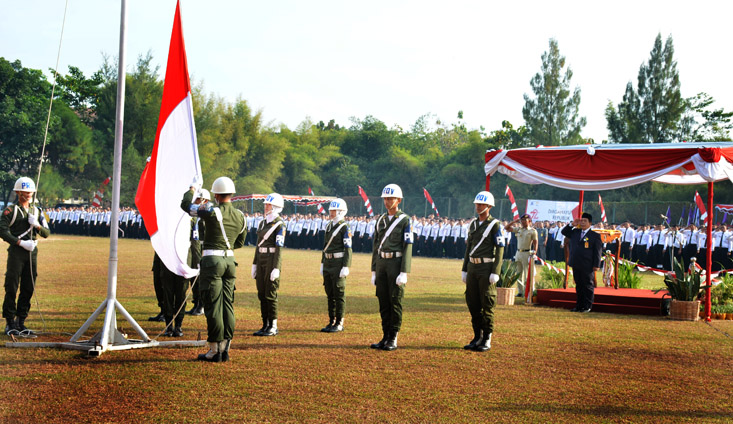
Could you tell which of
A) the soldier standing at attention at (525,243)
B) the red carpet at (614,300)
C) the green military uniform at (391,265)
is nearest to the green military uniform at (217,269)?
the green military uniform at (391,265)

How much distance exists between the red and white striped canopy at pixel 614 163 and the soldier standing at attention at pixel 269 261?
5988 mm

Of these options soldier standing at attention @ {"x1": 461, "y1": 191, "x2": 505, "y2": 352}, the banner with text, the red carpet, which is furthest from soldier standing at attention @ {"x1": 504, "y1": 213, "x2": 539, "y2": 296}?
the banner with text

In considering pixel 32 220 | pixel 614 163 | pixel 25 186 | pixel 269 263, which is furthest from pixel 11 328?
pixel 614 163

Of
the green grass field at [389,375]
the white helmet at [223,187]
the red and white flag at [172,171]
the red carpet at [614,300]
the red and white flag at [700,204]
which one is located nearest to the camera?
the green grass field at [389,375]

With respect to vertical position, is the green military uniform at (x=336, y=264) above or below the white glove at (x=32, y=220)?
below

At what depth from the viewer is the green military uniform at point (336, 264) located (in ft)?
32.7

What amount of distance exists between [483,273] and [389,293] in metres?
1.32

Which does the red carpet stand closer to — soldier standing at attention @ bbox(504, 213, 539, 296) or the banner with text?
soldier standing at attention @ bbox(504, 213, 539, 296)

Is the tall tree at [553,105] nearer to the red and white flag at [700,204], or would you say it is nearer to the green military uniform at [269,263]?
the red and white flag at [700,204]

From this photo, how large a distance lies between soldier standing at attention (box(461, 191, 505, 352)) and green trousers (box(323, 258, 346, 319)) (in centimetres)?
190

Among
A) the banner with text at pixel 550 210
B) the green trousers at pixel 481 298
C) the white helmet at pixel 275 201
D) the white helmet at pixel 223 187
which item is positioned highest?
the banner with text at pixel 550 210

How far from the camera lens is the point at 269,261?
31.1 ft

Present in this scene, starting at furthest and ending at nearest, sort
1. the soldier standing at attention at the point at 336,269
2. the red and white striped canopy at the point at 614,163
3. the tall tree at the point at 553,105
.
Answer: the tall tree at the point at 553,105
the red and white striped canopy at the point at 614,163
the soldier standing at attention at the point at 336,269

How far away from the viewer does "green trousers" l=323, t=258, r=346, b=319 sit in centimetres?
995
